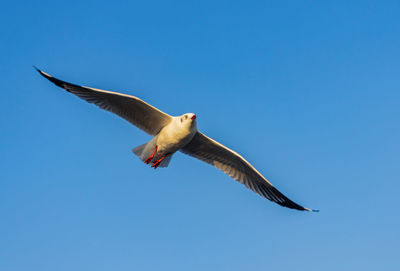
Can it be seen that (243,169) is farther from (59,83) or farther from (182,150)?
(59,83)

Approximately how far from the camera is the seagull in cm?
1172

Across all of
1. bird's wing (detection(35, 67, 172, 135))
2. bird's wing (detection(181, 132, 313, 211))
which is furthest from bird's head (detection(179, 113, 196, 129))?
bird's wing (detection(181, 132, 313, 211))

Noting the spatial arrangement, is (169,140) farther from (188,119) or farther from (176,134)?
(188,119)

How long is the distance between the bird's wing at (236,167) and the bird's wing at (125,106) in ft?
4.08

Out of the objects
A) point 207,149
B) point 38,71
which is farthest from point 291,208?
point 38,71

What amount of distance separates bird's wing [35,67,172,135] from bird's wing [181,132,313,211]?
1.24 meters

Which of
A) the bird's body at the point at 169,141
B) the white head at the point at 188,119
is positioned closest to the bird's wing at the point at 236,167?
the bird's body at the point at 169,141

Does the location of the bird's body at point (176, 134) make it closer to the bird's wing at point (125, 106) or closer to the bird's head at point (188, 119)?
the bird's head at point (188, 119)

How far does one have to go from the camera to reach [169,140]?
1184 centimetres

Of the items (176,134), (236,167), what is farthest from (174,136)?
(236,167)

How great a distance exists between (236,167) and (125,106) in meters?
3.69

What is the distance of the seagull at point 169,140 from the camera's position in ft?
38.4

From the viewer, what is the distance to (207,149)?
1302cm

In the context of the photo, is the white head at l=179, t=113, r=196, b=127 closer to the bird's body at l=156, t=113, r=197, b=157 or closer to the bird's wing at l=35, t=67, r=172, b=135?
the bird's body at l=156, t=113, r=197, b=157
